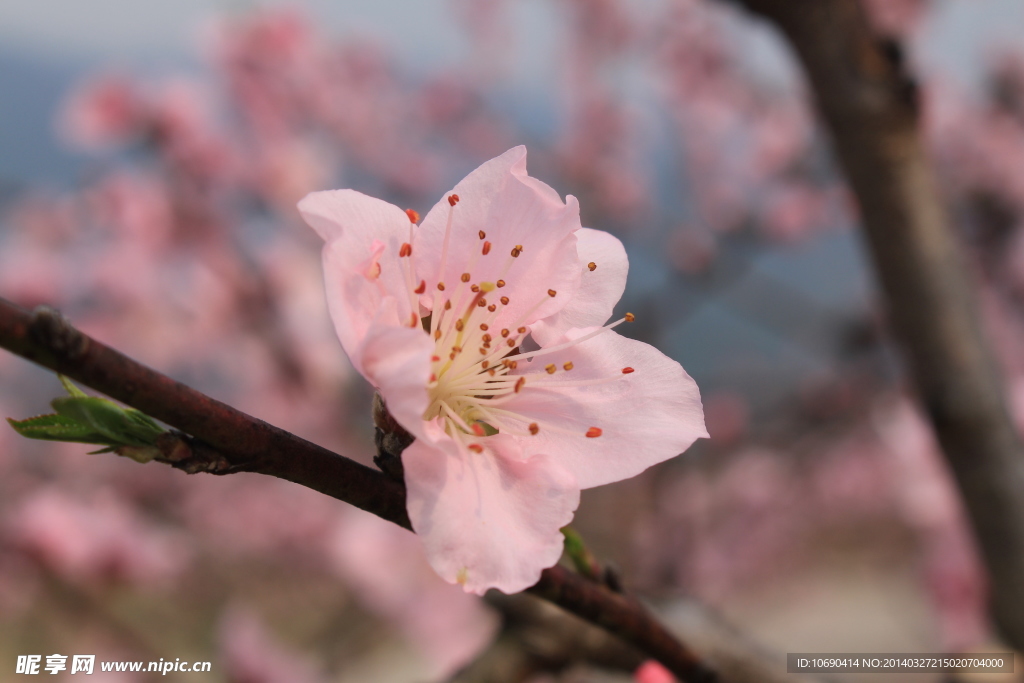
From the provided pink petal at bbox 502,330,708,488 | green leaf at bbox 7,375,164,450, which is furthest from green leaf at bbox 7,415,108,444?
pink petal at bbox 502,330,708,488

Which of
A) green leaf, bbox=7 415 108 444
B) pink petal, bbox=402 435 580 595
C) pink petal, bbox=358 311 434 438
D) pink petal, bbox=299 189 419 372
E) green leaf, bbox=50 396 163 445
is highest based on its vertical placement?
pink petal, bbox=299 189 419 372

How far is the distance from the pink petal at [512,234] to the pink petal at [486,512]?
0.13 meters

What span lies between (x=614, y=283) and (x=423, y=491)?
23 centimetres

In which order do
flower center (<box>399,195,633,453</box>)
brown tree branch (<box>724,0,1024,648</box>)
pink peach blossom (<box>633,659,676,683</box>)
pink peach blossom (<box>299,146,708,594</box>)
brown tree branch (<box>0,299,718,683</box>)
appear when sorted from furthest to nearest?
brown tree branch (<box>724,0,1024,648</box>) → pink peach blossom (<box>633,659,676,683</box>) → flower center (<box>399,195,633,453</box>) → pink peach blossom (<box>299,146,708,594</box>) → brown tree branch (<box>0,299,718,683</box>)

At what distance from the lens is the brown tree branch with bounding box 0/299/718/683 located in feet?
1.03

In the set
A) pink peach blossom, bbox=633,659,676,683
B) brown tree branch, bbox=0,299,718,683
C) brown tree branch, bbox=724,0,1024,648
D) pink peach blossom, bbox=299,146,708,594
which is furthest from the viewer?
brown tree branch, bbox=724,0,1024,648

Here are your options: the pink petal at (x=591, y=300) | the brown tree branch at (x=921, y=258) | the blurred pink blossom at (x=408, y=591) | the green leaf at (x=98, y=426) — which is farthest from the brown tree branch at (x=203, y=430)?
the blurred pink blossom at (x=408, y=591)

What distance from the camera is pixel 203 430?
36 centimetres

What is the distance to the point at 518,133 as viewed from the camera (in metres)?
5.22

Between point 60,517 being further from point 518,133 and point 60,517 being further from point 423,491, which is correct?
point 518,133

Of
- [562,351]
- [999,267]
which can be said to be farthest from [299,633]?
[562,351]

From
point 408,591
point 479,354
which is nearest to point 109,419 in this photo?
point 479,354

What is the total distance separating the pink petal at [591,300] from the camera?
1.74 ft

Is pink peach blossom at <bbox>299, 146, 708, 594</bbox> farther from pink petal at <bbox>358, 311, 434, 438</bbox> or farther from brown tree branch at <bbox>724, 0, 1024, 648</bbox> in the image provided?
brown tree branch at <bbox>724, 0, 1024, 648</bbox>
